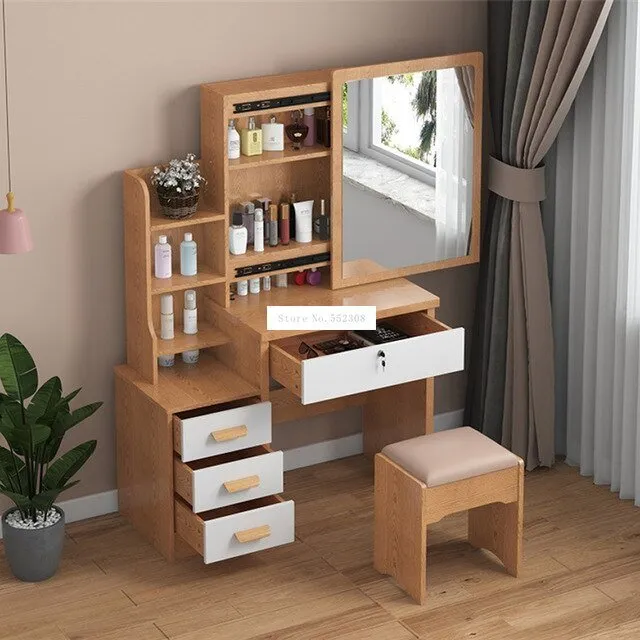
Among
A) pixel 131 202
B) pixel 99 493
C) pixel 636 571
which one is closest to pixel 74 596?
pixel 99 493

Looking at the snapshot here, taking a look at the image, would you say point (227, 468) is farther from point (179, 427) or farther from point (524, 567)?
point (524, 567)

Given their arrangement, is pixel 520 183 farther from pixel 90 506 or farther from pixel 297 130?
pixel 90 506

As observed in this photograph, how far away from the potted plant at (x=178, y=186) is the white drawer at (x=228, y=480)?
75 centimetres

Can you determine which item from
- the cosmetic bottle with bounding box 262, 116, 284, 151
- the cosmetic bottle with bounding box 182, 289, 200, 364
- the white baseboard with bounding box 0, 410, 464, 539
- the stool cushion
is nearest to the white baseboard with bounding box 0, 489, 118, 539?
the white baseboard with bounding box 0, 410, 464, 539

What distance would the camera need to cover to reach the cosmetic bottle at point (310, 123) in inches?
172

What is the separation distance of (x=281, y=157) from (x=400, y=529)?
1187 mm

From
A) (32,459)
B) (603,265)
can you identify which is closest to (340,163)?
(603,265)

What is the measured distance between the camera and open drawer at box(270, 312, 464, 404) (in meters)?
4.13

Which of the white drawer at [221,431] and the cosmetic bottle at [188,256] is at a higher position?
the cosmetic bottle at [188,256]

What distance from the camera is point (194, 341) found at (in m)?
4.37

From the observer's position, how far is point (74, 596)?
4094mm

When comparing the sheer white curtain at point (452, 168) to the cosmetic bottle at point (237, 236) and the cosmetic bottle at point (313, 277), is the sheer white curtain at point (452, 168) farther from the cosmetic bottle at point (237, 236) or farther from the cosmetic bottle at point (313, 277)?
the cosmetic bottle at point (237, 236)

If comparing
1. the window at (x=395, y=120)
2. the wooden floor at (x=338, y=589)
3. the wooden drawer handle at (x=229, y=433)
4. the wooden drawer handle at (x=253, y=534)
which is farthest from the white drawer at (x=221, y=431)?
the window at (x=395, y=120)

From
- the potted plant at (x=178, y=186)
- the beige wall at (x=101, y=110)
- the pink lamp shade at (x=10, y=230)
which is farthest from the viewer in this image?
the potted plant at (x=178, y=186)
